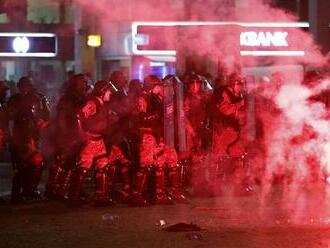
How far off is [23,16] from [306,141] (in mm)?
13678

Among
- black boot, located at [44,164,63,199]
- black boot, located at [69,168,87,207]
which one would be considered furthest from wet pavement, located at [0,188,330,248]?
black boot, located at [44,164,63,199]

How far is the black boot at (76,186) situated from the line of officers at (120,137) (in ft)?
0.04

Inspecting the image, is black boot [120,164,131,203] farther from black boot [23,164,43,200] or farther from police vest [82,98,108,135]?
black boot [23,164,43,200]

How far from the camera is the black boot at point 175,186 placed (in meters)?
9.79

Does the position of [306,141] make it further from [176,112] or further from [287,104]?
[176,112]

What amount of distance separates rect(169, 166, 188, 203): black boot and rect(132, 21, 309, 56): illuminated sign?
346 cm

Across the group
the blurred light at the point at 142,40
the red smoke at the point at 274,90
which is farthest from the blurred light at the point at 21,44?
the blurred light at the point at 142,40

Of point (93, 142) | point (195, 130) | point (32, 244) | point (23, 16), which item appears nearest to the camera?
point (32, 244)

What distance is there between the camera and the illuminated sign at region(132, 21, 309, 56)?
12906 millimetres

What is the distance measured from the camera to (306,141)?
11.6 m

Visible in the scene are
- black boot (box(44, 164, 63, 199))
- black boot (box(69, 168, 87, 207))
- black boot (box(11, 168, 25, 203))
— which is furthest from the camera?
black boot (box(44, 164, 63, 199))


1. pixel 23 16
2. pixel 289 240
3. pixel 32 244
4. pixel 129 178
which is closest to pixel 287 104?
pixel 129 178

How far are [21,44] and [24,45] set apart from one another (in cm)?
7

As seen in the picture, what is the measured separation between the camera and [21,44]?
14156 millimetres
